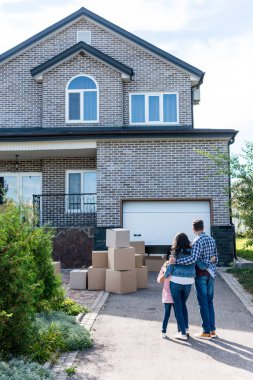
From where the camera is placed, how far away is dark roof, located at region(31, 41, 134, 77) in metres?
18.1

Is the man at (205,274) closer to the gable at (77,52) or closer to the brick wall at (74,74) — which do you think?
the brick wall at (74,74)

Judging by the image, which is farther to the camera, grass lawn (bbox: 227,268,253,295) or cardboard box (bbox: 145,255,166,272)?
cardboard box (bbox: 145,255,166,272)

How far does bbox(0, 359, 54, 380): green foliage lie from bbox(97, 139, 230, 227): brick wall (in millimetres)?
9740

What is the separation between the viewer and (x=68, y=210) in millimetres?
17109

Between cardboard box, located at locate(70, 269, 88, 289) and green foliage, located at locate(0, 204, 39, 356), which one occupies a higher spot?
green foliage, located at locate(0, 204, 39, 356)

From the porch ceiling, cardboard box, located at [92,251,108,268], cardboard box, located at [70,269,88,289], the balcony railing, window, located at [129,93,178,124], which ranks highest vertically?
window, located at [129,93,178,124]

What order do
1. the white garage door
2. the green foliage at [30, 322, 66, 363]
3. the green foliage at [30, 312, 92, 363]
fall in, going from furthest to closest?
the white garage door → the green foliage at [30, 312, 92, 363] → the green foliage at [30, 322, 66, 363]

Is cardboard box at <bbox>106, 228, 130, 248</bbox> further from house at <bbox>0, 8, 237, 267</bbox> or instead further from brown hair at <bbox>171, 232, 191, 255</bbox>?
brown hair at <bbox>171, 232, 191, 255</bbox>

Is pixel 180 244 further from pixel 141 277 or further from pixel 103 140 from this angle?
pixel 103 140

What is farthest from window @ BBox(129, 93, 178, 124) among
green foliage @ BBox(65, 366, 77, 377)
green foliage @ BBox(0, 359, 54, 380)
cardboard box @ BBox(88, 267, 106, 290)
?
green foliage @ BBox(0, 359, 54, 380)

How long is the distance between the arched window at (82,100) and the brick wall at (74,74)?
229 mm

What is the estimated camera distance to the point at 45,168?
1781cm

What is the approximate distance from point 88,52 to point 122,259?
1052 cm

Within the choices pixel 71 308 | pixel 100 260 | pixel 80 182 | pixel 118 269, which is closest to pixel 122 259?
pixel 118 269
